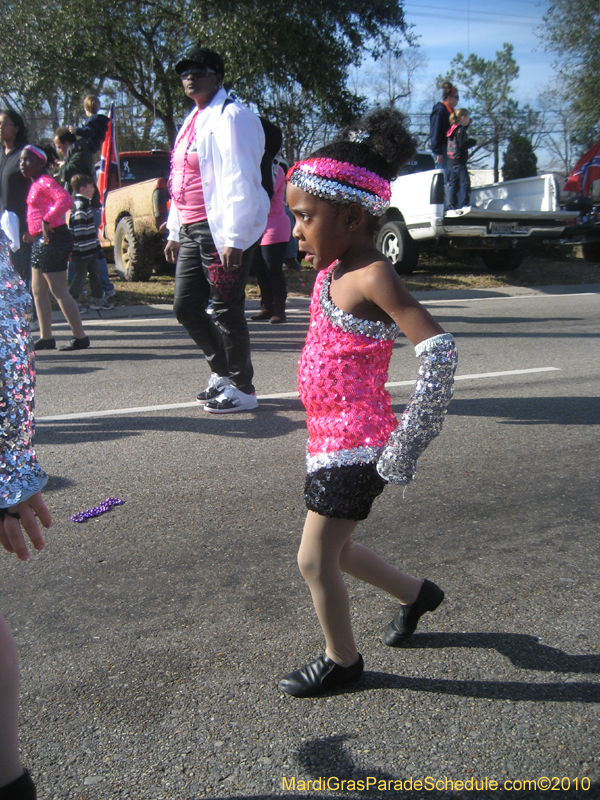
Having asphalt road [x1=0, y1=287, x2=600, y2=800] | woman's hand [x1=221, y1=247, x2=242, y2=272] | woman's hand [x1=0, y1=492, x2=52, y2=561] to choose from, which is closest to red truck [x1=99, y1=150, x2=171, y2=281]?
woman's hand [x1=221, y1=247, x2=242, y2=272]

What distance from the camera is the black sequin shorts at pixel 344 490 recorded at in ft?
6.61

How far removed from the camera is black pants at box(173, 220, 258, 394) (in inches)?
189

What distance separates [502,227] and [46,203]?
7.19 meters

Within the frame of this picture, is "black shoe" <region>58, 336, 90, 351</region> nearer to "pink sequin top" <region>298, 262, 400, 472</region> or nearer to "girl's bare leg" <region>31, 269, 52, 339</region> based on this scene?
"girl's bare leg" <region>31, 269, 52, 339</region>

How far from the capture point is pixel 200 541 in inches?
127

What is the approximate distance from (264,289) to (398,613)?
6814 mm

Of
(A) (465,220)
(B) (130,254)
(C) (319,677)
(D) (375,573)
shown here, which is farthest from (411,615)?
(B) (130,254)

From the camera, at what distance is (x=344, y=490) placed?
2.01 meters

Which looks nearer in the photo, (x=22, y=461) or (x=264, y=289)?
(x=22, y=461)

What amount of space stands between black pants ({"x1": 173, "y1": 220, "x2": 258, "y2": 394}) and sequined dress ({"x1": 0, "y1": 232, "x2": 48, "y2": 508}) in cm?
333

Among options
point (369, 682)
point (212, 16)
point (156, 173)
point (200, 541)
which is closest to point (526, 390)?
point (200, 541)

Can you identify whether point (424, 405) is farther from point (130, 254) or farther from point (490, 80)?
point (490, 80)

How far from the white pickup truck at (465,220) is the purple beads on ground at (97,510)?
822 cm

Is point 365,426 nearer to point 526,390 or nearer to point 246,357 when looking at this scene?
point 246,357
